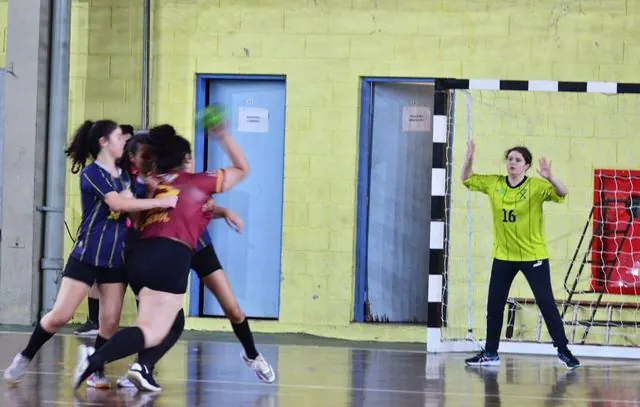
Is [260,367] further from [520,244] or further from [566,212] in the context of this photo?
[566,212]

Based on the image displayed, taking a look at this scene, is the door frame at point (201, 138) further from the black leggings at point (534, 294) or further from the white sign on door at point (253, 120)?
the black leggings at point (534, 294)

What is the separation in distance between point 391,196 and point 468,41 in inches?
73.7

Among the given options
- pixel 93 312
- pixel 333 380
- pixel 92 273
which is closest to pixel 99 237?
pixel 92 273

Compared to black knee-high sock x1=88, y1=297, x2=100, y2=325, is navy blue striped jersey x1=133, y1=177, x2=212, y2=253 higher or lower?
higher

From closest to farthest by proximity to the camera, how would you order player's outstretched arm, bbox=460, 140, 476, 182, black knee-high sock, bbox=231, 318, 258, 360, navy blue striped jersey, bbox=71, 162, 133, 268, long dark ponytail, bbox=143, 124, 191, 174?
long dark ponytail, bbox=143, 124, 191, 174 < navy blue striped jersey, bbox=71, 162, 133, 268 < black knee-high sock, bbox=231, 318, 258, 360 < player's outstretched arm, bbox=460, 140, 476, 182

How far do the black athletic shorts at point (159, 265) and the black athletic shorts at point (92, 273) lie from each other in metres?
0.52

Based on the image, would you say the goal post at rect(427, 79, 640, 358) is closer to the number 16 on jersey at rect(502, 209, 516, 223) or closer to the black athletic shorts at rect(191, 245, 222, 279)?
the number 16 on jersey at rect(502, 209, 516, 223)

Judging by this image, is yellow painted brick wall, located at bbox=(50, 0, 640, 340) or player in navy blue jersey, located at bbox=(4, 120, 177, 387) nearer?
player in navy blue jersey, located at bbox=(4, 120, 177, 387)

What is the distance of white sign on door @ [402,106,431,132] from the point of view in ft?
42.3

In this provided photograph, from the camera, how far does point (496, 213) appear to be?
10352 millimetres

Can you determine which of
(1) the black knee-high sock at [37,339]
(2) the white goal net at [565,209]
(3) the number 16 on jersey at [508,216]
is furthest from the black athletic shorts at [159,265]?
(2) the white goal net at [565,209]

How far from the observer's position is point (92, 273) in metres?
7.82

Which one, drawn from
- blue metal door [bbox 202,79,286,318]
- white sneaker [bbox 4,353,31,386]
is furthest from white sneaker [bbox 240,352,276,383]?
blue metal door [bbox 202,79,286,318]

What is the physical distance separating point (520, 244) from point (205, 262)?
3280mm
